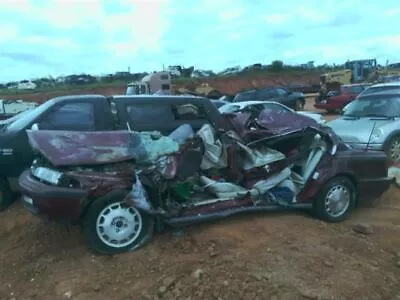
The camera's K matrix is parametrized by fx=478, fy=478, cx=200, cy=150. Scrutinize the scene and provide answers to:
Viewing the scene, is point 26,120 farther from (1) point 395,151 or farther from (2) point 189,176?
(1) point 395,151

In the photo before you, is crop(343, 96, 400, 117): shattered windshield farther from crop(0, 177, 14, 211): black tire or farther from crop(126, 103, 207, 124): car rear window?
crop(0, 177, 14, 211): black tire

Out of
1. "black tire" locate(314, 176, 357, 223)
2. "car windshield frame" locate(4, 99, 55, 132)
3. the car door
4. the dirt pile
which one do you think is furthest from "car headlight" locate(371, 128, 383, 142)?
the dirt pile

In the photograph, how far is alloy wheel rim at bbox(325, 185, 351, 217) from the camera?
244 inches

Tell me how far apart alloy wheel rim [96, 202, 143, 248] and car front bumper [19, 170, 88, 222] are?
254 mm

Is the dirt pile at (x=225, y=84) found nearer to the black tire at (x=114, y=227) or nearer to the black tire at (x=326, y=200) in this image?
the black tire at (x=326, y=200)

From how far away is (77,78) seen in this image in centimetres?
5659

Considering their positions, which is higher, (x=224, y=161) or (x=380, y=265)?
(x=224, y=161)

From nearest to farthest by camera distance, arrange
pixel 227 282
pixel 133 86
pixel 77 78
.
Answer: pixel 227 282, pixel 133 86, pixel 77 78

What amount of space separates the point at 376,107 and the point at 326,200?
4811mm

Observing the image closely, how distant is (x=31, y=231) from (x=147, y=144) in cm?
196

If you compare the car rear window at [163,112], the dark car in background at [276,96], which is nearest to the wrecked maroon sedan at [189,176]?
the car rear window at [163,112]

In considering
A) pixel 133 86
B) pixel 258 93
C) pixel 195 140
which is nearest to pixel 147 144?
pixel 195 140

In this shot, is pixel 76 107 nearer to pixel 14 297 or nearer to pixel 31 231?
pixel 31 231

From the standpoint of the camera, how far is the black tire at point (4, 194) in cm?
670
